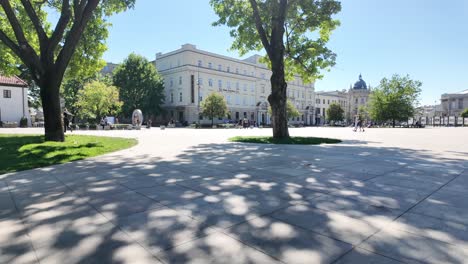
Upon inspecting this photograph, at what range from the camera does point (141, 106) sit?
169ft

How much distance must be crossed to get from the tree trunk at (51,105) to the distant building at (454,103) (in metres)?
102

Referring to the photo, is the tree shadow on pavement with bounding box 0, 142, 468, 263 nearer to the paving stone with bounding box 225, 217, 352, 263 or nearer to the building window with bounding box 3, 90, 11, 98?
the paving stone with bounding box 225, 217, 352, 263

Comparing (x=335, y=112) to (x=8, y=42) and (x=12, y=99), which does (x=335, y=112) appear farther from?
(x=8, y=42)

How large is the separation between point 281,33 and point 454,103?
97.1 m

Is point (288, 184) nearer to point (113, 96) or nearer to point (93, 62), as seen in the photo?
point (93, 62)

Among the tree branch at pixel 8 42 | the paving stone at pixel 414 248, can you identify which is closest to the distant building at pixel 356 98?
the tree branch at pixel 8 42

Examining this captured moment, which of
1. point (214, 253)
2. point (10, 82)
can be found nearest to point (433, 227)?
point (214, 253)

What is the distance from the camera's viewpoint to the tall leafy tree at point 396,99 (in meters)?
55.4

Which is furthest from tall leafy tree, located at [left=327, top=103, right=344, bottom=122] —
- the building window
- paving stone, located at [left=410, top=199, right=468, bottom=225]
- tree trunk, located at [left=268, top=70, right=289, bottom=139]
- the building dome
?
paving stone, located at [left=410, top=199, right=468, bottom=225]

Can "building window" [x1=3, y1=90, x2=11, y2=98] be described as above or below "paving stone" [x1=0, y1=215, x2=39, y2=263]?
above

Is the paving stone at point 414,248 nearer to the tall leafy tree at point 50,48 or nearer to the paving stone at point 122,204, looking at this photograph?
the paving stone at point 122,204

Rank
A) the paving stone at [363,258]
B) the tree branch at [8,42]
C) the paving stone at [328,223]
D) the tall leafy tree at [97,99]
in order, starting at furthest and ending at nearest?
the tall leafy tree at [97,99], the tree branch at [8,42], the paving stone at [328,223], the paving stone at [363,258]

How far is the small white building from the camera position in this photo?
120ft

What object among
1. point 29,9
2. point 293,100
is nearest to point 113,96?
point 29,9
